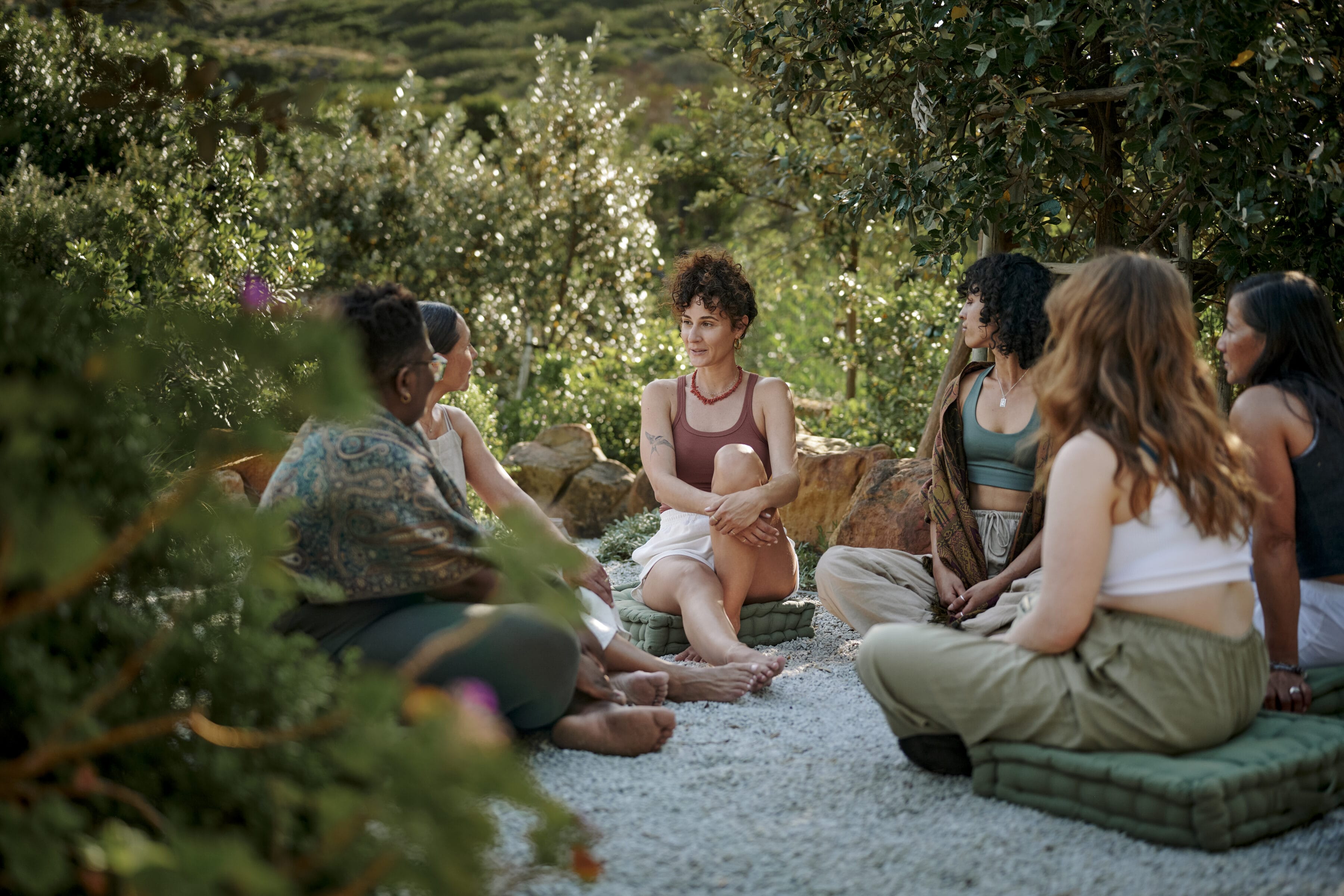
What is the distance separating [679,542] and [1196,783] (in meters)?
2.35

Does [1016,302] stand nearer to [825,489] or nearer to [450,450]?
[450,450]

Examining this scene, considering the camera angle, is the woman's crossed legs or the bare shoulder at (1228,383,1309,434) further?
the woman's crossed legs

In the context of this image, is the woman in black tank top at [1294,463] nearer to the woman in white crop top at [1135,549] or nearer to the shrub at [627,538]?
the woman in white crop top at [1135,549]

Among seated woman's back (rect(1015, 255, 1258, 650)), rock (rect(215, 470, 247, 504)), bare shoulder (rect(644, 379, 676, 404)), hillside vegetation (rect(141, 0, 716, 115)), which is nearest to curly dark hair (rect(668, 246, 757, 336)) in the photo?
bare shoulder (rect(644, 379, 676, 404))

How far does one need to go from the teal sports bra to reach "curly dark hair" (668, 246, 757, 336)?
104 centimetres

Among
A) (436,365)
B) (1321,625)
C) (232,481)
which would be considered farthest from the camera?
(232,481)

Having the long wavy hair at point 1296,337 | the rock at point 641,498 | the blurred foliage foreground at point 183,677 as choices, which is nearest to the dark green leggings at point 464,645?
the blurred foliage foreground at point 183,677

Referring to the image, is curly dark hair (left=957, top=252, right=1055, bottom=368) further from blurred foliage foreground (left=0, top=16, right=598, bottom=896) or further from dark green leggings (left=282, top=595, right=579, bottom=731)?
blurred foliage foreground (left=0, top=16, right=598, bottom=896)

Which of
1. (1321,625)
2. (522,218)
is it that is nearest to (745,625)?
(1321,625)

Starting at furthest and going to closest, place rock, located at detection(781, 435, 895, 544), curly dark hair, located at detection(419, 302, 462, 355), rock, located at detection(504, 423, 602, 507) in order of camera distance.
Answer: rock, located at detection(504, 423, 602, 507), rock, located at detection(781, 435, 895, 544), curly dark hair, located at detection(419, 302, 462, 355)

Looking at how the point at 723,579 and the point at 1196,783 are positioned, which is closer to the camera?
the point at 1196,783

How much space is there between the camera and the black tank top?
2.89 meters

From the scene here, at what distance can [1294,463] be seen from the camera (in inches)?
115

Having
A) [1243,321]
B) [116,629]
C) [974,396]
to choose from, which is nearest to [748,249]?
[974,396]
